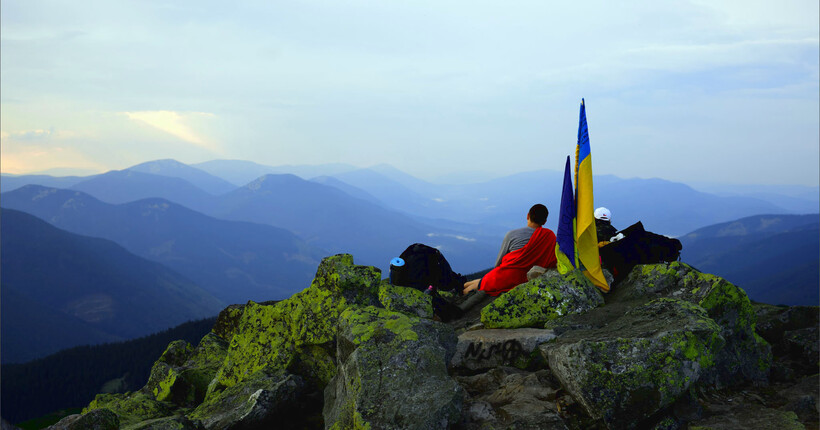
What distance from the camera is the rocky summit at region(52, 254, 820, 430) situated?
7336 millimetres

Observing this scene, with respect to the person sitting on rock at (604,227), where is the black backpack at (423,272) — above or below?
below

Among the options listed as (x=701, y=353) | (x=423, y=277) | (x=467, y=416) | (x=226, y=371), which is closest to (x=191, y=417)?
(x=226, y=371)

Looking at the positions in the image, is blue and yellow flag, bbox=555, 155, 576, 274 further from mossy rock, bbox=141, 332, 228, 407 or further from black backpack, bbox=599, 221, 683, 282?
mossy rock, bbox=141, 332, 228, 407

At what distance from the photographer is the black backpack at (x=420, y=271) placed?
15.7 meters

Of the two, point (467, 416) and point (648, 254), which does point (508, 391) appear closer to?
point (467, 416)

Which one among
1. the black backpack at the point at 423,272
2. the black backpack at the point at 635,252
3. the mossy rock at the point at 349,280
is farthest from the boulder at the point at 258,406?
the black backpack at the point at 635,252

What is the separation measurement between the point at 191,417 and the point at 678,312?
9649 mm

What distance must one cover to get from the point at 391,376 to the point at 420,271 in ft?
27.3

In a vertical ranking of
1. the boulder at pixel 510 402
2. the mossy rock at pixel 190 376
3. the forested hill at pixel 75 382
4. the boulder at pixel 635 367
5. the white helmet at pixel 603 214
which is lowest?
the forested hill at pixel 75 382

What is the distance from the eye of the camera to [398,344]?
8.25 metres

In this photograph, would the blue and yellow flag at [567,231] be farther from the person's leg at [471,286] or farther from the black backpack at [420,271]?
the black backpack at [420,271]

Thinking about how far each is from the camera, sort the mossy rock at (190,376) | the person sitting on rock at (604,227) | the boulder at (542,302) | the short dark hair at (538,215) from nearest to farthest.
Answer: the boulder at (542,302)
the mossy rock at (190,376)
the short dark hair at (538,215)
the person sitting on rock at (604,227)

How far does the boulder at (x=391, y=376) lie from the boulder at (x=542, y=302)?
209 centimetres

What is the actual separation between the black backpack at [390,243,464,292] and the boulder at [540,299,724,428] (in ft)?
26.3
